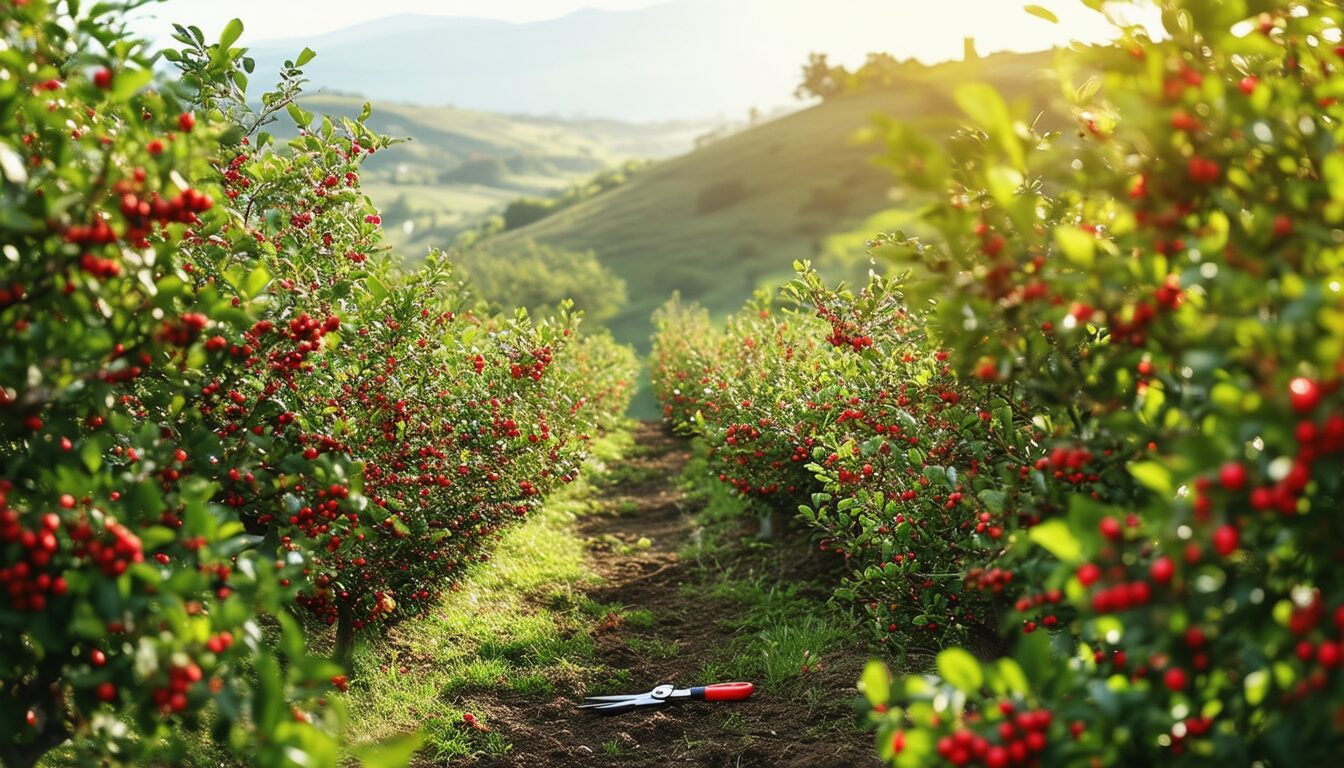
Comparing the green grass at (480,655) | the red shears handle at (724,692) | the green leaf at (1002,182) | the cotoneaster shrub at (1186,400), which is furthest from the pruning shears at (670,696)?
the green leaf at (1002,182)

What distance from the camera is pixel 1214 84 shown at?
2.25 metres

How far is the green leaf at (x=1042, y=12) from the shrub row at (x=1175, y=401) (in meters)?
0.27

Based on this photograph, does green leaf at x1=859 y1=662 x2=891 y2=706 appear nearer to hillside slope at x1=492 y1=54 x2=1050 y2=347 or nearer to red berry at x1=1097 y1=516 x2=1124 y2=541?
red berry at x1=1097 y1=516 x2=1124 y2=541

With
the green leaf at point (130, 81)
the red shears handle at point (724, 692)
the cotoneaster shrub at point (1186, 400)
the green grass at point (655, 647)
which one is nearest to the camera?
the cotoneaster shrub at point (1186, 400)

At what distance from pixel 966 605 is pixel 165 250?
4829 mm

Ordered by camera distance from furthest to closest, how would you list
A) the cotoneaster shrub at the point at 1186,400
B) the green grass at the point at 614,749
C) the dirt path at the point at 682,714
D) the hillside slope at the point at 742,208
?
the hillside slope at the point at 742,208 → the green grass at the point at 614,749 → the dirt path at the point at 682,714 → the cotoneaster shrub at the point at 1186,400

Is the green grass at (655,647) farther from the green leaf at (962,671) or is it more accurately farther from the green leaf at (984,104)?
the green leaf at (984,104)

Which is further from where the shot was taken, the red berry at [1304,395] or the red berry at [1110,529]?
the red berry at [1110,529]

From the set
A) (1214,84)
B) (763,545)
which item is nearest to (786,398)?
(763,545)

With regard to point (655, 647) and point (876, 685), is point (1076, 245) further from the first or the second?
point (655, 647)

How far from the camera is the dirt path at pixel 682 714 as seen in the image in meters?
5.37

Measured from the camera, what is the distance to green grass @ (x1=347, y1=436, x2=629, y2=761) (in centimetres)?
574

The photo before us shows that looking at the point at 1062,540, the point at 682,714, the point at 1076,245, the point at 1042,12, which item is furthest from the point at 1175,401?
the point at 682,714

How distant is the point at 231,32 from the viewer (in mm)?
4762
